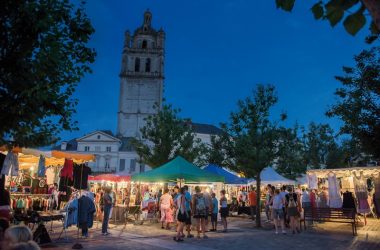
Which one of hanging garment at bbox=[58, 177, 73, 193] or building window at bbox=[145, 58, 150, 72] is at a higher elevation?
building window at bbox=[145, 58, 150, 72]

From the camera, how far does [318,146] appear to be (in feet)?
146

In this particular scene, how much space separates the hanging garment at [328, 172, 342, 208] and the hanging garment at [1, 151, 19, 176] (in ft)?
55.6

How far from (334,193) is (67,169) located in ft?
50.0

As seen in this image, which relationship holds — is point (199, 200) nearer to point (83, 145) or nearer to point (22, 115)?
point (22, 115)

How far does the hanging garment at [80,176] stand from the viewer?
14547mm

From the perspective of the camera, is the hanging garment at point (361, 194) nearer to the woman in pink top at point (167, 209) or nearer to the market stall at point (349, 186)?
the market stall at point (349, 186)

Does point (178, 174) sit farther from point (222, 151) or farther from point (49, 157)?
point (49, 157)

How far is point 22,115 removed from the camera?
743cm

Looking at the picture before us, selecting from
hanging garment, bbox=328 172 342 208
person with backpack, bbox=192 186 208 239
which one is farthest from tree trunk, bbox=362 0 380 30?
hanging garment, bbox=328 172 342 208

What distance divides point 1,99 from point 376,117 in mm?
14758

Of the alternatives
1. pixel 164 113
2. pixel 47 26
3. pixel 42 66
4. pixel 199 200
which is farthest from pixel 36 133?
pixel 164 113

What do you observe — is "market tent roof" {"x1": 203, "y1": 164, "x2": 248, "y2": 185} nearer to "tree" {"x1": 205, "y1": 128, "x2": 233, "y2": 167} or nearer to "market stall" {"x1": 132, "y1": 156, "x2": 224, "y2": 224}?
"tree" {"x1": 205, "y1": 128, "x2": 233, "y2": 167}

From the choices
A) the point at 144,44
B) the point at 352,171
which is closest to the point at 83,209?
the point at 352,171

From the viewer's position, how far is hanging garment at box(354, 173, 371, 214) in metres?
18.6
